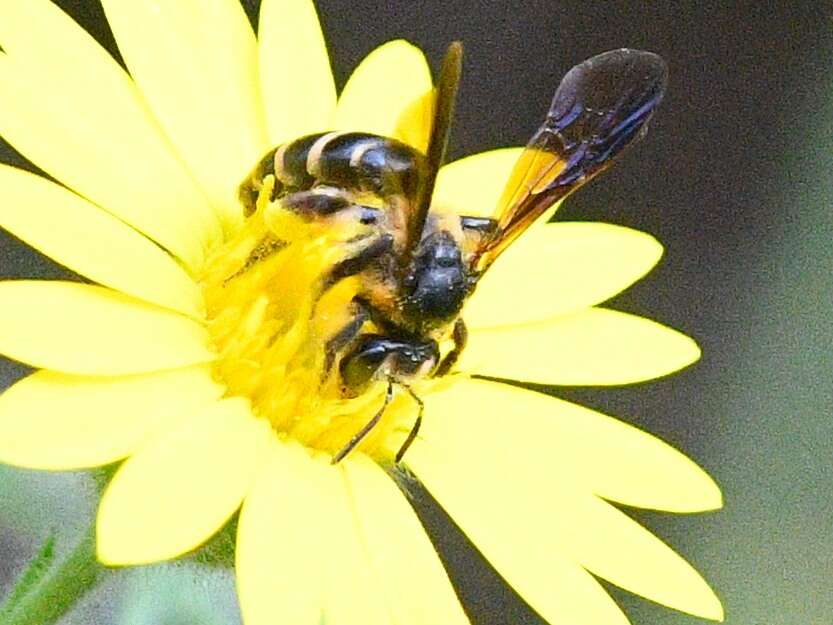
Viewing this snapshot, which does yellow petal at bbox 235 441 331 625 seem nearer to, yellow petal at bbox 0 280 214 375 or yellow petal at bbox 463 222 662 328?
yellow petal at bbox 0 280 214 375

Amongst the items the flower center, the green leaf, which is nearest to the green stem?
the green leaf

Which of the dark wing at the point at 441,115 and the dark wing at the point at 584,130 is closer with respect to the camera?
the dark wing at the point at 441,115

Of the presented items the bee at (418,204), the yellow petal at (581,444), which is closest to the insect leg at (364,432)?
the bee at (418,204)

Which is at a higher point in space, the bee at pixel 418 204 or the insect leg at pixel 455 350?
the bee at pixel 418 204

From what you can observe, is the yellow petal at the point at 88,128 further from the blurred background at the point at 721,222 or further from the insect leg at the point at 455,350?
the blurred background at the point at 721,222

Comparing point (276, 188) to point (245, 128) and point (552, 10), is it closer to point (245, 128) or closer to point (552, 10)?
point (245, 128)

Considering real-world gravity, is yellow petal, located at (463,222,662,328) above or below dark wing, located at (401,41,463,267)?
below

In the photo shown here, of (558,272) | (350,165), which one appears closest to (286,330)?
(350,165)
